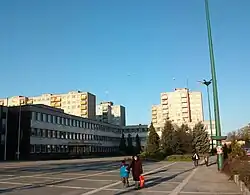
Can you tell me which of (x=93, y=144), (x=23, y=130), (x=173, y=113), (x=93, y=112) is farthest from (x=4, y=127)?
(x=173, y=113)

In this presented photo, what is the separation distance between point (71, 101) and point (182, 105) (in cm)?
4792

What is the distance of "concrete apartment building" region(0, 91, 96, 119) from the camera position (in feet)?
475

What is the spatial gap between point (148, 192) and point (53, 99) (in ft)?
464

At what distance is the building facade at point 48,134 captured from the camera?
71.6 meters

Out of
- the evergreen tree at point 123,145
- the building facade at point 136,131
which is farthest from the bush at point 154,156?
the building facade at point 136,131

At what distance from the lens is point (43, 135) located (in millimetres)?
76125

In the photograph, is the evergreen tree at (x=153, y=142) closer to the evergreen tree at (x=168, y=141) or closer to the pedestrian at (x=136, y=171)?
the evergreen tree at (x=168, y=141)

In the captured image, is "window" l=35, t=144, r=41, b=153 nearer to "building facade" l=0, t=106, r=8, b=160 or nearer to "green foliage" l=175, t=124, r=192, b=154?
"building facade" l=0, t=106, r=8, b=160

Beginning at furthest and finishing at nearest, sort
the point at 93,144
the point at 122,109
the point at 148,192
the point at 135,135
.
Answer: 1. the point at 122,109
2. the point at 135,135
3. the point at 93,144
4. the point at 148,192

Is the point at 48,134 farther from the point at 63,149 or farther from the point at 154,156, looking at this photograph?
the point at 154,156

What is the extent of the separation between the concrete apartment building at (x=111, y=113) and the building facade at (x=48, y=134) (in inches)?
2447

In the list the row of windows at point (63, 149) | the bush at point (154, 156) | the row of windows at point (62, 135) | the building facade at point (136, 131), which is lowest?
the bush at point (154, 156)

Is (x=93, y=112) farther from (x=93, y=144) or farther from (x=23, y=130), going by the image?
(x=23, y=130)

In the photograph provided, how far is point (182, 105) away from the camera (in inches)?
5881
